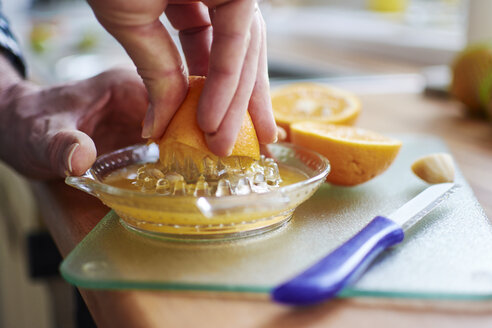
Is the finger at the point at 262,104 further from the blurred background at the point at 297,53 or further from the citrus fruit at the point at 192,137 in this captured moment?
the blurred background at the point at 297,53

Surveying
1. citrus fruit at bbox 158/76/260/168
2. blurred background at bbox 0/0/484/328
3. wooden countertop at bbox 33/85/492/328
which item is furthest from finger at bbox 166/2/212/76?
wooden countertop at bbox 33/85/492/328

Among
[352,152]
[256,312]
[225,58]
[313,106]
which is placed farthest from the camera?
[313,106]

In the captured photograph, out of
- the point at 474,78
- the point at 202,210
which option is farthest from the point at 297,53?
the point at 202,210

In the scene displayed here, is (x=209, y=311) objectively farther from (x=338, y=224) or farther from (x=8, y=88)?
(x=8, y=88)

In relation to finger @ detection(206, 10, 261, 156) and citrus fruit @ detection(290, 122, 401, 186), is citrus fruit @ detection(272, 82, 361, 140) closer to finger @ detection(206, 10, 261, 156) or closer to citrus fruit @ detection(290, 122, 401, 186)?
citrus fruit @ detection(290, 122, 401, 186)

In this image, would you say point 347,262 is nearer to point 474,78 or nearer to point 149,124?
point 149,124

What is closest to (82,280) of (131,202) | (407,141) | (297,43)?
(131,202)

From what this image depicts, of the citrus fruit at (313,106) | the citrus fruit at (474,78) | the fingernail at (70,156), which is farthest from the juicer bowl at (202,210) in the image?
the citrus fruit at (474,78)
